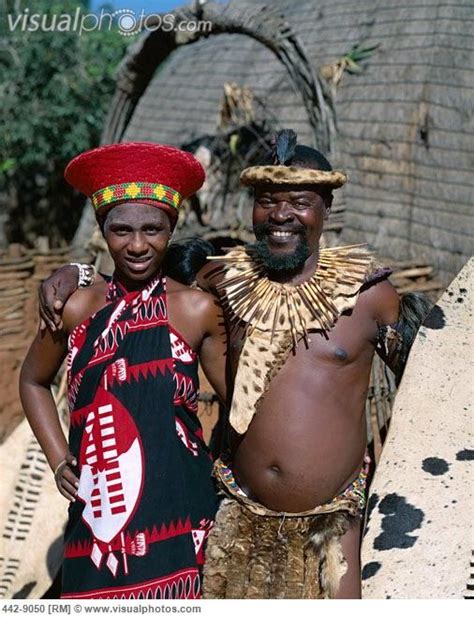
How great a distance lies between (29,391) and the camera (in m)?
2.54

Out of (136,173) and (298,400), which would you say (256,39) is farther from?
(298,400)

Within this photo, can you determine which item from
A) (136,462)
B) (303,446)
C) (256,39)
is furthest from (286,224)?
(256,39)

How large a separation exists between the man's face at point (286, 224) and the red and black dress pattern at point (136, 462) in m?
0.33

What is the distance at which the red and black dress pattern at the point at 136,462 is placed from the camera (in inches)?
89.1

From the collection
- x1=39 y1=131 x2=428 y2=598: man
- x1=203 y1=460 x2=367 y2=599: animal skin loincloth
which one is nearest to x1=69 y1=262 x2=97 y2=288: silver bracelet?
x1=39 y1=131 x2=428 y2=598: man

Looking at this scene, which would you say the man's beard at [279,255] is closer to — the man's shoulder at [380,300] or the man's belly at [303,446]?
the man's shoulder at [380,300]

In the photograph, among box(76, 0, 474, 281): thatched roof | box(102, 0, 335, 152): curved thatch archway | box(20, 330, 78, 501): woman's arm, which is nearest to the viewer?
box(20, 330, 78, 501): woman's arm

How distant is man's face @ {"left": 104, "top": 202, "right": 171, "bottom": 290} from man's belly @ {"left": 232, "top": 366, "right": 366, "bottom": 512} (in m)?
0.48

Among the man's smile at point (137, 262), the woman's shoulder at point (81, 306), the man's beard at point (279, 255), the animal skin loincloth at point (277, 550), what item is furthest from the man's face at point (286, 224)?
the animal skin loincloth at point (277, 550)

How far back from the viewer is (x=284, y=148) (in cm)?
230

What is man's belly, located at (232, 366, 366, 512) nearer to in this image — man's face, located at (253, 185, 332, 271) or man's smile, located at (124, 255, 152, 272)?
man's face, located at (253, 185, 332, 271)

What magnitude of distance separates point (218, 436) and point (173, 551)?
89cm

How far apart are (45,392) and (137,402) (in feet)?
1.33

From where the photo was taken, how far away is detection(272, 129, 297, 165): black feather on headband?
229 cm
